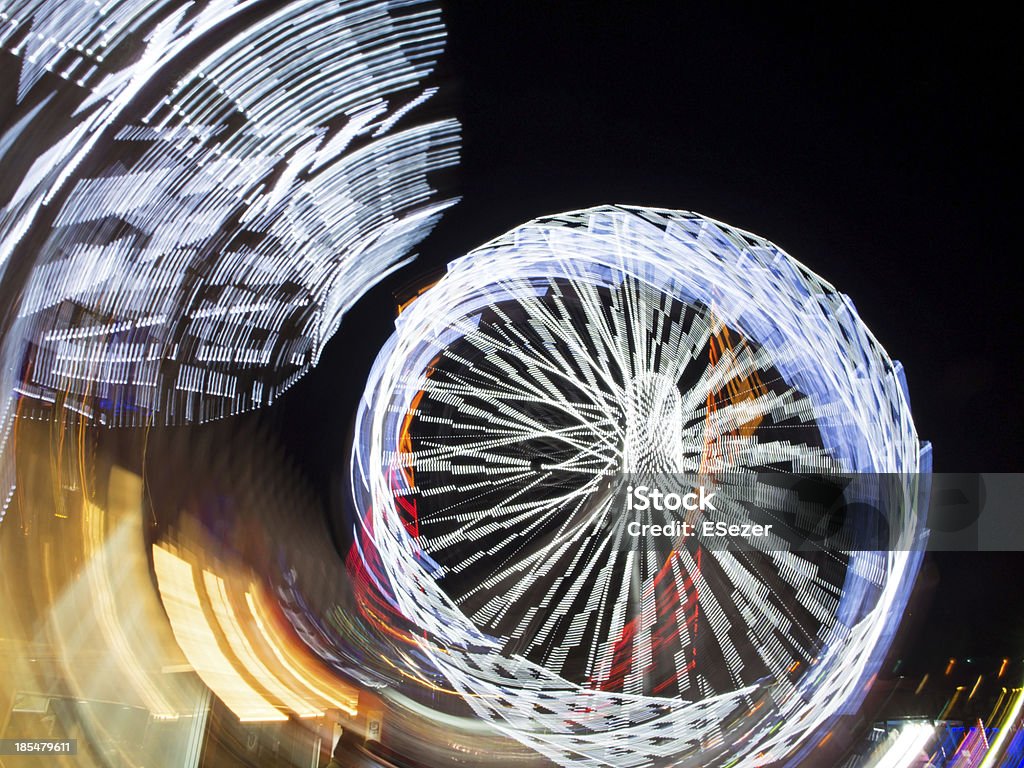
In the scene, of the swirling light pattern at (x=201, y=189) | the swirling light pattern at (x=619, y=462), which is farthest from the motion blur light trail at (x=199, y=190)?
the swirling light pattern at (x=619, y=462)

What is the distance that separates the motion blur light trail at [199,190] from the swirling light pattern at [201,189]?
0.04 ft

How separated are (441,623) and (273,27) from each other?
4255mm

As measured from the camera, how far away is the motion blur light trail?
3686 mm

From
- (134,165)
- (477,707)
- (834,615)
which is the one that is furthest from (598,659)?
(134,165)

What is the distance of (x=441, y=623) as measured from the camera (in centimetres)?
580

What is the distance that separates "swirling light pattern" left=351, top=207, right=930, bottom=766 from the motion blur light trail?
0.83 m

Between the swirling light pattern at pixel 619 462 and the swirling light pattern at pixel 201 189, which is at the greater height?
the swirling light pattern at pixel 201 189

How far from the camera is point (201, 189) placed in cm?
490

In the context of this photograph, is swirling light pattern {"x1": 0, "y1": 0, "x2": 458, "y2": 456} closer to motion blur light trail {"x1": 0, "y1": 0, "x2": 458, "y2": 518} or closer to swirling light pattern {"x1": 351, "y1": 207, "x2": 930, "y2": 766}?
motion blur light trail {"x1": 0, "y1": 0, "x2": 458, "y2": 518}

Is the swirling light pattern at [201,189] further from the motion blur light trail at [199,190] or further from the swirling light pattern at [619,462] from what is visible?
the swirling light pattern at [619,462]

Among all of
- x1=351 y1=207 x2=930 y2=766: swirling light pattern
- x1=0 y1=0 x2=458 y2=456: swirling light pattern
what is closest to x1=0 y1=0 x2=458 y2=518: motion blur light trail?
x1=0 y1=0 x2=458 y2=456: swirling light pattern

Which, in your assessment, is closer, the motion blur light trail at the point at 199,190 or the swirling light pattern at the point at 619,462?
the motion blur light trail at the point at 199,190

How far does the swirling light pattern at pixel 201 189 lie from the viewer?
3.69 meters

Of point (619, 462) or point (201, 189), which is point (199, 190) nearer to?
point (201, 189)
